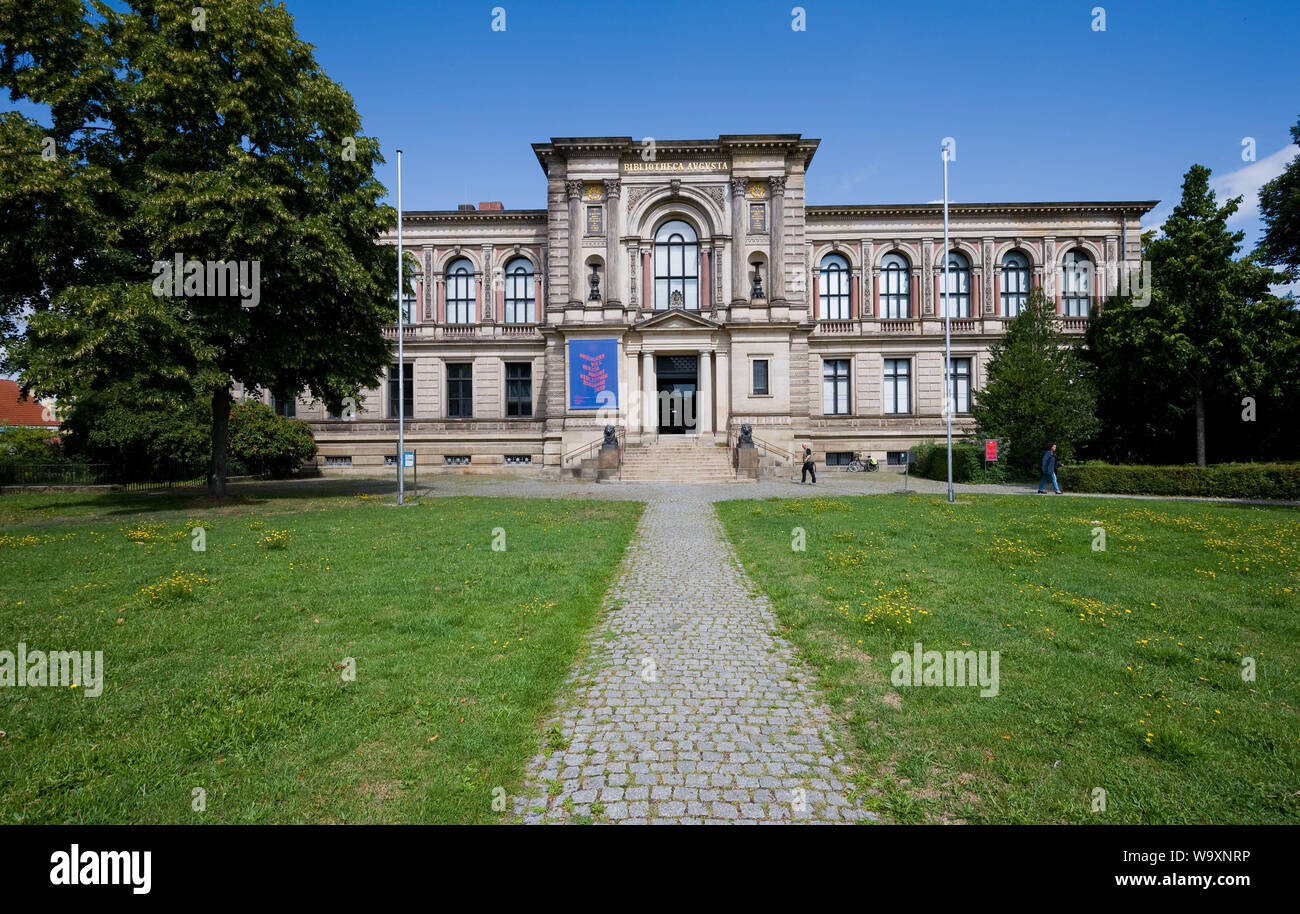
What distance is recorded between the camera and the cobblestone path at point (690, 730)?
3578 millimetres

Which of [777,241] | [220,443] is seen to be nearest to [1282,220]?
[777,241]

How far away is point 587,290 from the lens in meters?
35.2

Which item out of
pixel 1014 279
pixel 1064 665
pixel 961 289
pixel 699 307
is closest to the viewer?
pixel 1064 665

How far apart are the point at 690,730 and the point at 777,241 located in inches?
1351

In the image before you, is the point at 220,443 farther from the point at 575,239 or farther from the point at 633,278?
the point at 633,278

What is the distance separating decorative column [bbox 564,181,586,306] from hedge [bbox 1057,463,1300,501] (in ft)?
86.8

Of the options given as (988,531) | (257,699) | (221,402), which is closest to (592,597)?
(257,699)

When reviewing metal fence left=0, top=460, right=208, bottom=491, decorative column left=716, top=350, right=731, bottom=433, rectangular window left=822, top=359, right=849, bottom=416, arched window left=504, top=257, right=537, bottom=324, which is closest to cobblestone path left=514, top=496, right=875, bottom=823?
decorative column left=716, top=350, right=731, bottom=433

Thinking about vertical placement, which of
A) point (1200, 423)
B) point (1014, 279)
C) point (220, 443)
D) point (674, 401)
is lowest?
point (220, 443)

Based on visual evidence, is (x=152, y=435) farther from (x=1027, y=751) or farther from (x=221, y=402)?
(x=1027, y=751)

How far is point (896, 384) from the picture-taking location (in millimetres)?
38562

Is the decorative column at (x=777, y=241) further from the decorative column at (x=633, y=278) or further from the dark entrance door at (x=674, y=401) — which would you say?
the decorative column at (x=633, y=278)

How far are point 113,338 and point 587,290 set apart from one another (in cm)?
2367
